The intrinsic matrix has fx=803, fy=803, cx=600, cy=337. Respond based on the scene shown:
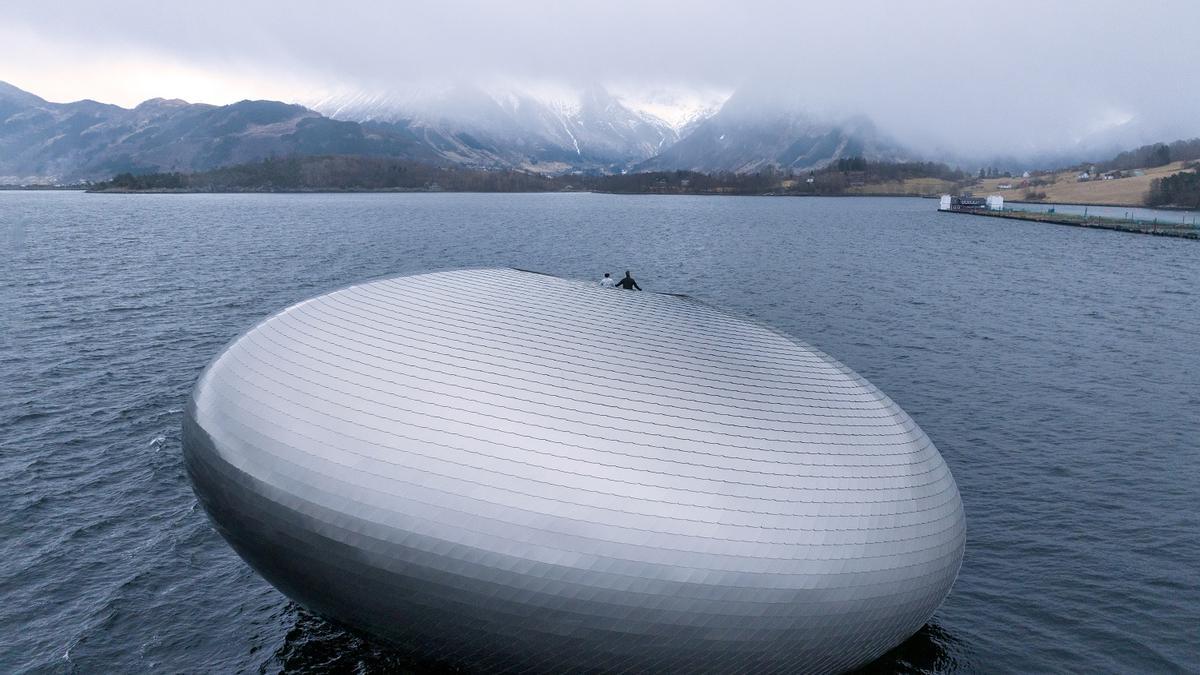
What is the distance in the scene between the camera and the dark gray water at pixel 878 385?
25.8 metres

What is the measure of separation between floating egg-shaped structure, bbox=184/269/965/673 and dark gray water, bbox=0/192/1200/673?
6.11m

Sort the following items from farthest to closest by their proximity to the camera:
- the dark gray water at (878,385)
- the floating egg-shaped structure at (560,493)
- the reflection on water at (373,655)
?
the dark gray water at (878,385) → the reflection on water at (373,655) → the floating egg-shaped structure at (560,493)

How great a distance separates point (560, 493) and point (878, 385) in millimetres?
38872

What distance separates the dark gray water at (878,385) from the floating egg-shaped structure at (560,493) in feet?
20.1

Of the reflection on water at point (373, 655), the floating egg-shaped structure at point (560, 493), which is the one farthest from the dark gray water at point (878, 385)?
the floating egg-shaped structure at point (560, 493)

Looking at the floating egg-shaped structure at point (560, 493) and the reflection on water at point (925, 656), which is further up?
the floating egg-shaped structure at point (560, 493)

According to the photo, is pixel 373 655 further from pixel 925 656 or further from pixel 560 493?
pixel 925 656

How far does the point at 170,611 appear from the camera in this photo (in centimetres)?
2703

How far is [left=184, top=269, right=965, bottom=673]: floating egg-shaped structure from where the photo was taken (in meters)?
18.1

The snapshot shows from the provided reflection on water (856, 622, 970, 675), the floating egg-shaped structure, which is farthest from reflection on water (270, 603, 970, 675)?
the floating egg-shaped structure

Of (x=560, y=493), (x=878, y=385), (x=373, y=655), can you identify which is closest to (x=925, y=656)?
(x=560, y=493)

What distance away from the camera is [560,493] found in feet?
59.2

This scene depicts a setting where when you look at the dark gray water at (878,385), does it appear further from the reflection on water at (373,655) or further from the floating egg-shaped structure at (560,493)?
the floating egg-shaped structure at (560,493)

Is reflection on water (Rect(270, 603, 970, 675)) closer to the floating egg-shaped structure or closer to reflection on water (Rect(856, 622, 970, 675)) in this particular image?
reflection on water (Rect(856, 622, 970, 675))
